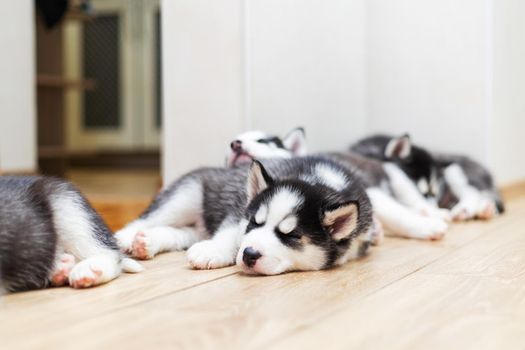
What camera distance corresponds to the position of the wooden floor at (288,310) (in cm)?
146

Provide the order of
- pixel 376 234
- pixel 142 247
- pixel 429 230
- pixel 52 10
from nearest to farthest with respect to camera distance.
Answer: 1. pixel 142 247
2. pixel 376 234
3. pixel 429 230
4. pixel 52 10

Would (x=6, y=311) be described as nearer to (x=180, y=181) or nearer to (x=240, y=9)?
(x=180, y=181)

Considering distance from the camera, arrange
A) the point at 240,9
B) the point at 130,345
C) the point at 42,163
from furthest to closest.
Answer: the point at 42,163, the point at 240,9, the point at 130,345

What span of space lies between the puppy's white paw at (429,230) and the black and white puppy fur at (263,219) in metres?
0.42

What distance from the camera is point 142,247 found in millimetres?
2502

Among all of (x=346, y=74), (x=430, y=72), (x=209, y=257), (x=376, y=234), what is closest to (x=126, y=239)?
(x=209, y=257)

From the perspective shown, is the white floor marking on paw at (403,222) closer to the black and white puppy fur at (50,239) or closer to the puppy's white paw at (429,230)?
the puppy's white paw at (429,230)

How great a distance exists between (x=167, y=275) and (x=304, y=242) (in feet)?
1.39

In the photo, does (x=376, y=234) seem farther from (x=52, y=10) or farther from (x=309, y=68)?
(x=52, y=10)

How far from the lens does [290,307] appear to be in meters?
1.76

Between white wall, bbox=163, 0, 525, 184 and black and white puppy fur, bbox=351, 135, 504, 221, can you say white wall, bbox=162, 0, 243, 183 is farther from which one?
black and white puppy fur, bbox=351, 135, 504, 221

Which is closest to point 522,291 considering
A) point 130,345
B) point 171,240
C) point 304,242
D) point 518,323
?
point 518,323

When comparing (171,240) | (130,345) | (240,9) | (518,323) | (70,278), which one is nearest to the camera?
(130,345)

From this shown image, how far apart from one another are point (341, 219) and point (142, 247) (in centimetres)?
71
